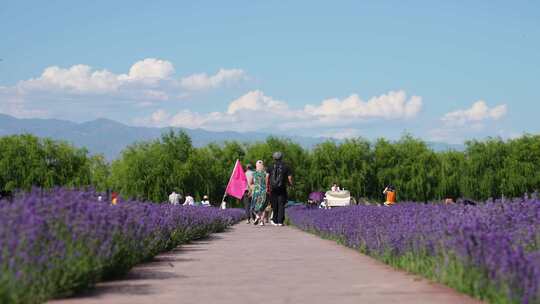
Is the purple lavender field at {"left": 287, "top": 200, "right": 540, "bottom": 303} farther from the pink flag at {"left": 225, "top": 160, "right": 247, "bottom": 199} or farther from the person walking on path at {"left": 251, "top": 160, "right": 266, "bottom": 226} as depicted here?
the pink flag at {"left": 225, "top": 160, "right": 247, "bottom": 199}

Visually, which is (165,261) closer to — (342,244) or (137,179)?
(342,244)

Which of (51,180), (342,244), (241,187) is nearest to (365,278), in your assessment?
(342,244)

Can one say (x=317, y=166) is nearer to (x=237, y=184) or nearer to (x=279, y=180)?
(x=237, y=184)

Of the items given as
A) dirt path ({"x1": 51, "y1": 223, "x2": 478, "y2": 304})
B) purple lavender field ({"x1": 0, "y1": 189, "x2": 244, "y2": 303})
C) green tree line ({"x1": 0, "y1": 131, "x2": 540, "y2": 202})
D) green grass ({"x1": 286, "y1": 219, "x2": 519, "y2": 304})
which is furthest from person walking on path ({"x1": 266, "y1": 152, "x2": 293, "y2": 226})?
green tree line ({"x1": 0, "y1": 131, "x2": 540, "y2": 202})

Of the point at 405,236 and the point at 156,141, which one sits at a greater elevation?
the point at 156,141

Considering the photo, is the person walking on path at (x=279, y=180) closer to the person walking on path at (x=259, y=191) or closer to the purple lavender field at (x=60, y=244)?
the person walking on path at (x=259, y=191)

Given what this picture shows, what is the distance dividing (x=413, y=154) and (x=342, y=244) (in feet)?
268

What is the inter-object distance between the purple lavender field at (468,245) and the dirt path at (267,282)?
8.1 inches

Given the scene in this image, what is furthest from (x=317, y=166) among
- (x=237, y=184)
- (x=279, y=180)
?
(x=279, y=180)

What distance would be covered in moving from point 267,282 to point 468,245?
6.80ft

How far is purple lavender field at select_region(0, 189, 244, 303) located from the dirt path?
0.70ft

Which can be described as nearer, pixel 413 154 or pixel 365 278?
pixel 365 278

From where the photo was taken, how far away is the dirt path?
6828 millimetres

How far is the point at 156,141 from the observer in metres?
92.9
